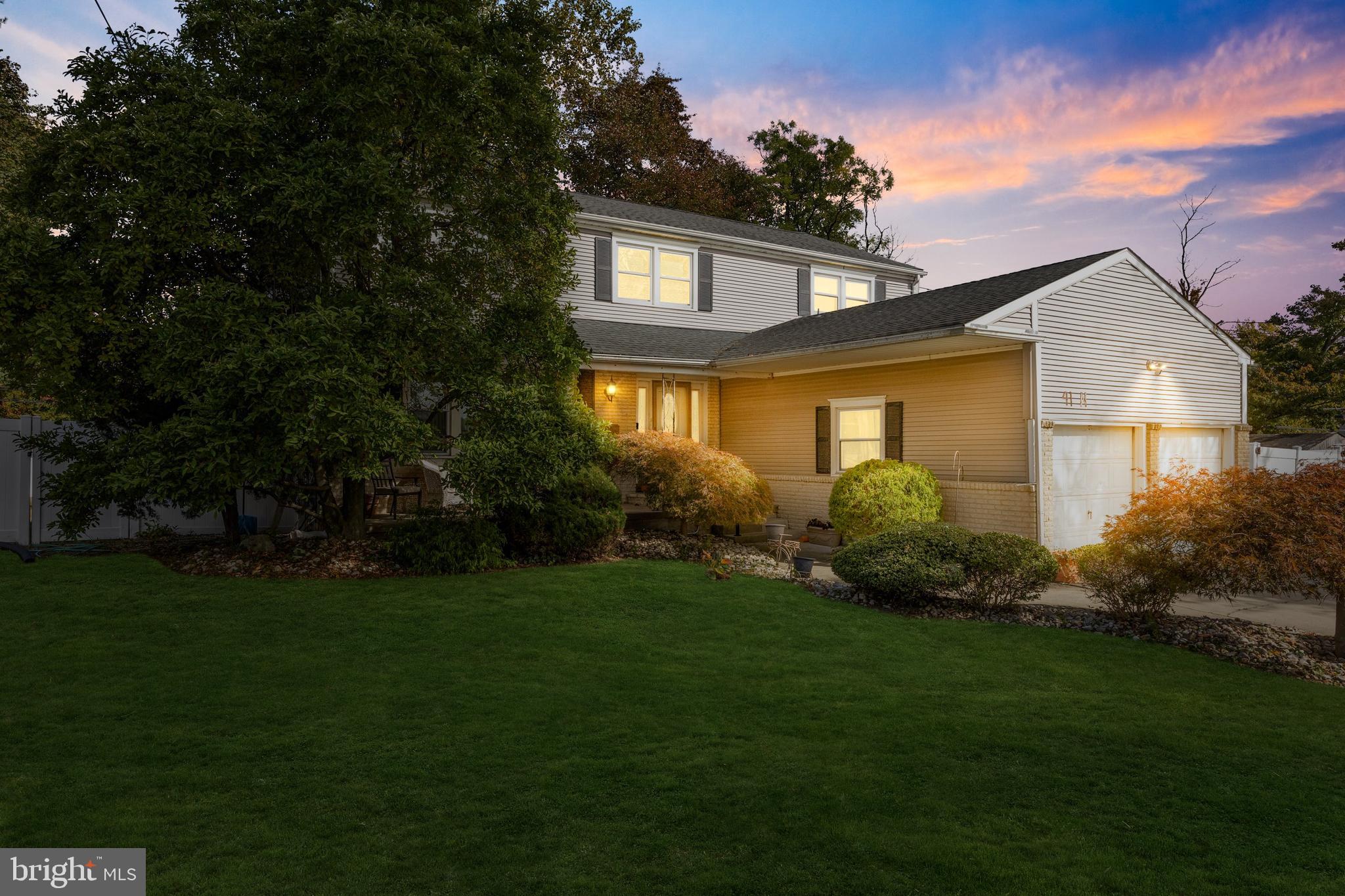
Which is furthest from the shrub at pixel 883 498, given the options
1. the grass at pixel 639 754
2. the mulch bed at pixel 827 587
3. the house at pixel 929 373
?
the grass at pixel 639 754

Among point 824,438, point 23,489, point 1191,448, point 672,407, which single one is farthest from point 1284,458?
point 23,489

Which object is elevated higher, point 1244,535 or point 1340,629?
point 1244,535

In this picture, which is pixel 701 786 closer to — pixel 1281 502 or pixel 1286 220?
pixel 1281 502

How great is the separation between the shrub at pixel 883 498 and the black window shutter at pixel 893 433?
3.01 feet

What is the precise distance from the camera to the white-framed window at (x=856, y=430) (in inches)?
591

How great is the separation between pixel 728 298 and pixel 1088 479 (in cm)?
934

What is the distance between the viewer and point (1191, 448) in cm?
1517

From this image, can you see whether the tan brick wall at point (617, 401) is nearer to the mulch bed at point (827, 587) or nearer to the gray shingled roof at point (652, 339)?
the gray shingled roof at point (652, 339)

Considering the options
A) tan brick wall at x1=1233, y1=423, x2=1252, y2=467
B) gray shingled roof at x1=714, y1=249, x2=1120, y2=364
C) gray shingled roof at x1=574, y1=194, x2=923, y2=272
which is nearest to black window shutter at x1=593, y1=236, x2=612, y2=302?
gray shingled roof at x1=574, y1=194, x2=923, y2=272

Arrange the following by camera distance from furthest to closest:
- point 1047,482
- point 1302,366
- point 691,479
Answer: point 1302,366 < point 691,479 < point 1047,482

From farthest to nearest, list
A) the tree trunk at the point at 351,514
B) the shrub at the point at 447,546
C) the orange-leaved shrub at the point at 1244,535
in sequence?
the tree trunk at the point at 351,514 → the shrub at the point at 447,546 → the orange-leaved shrub at the point at 1244,535

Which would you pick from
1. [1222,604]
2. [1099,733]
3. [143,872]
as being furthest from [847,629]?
[143,872]

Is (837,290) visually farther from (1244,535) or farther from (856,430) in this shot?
(1244,535)

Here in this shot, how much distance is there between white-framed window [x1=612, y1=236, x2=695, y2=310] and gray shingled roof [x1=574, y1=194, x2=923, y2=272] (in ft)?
1.88
